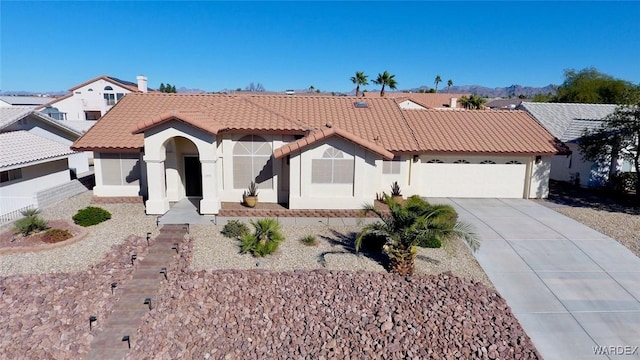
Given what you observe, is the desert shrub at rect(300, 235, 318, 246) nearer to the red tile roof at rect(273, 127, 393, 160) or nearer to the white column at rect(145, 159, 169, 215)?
the red tile roof at rect(273, 127, 393, 160)

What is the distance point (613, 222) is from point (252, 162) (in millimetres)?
16849

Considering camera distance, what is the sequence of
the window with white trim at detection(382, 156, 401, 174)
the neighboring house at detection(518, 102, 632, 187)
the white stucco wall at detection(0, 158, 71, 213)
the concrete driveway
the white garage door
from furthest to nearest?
the neighboring house at detection(518, 102, 632, 187) → the white garage door → the window with white trim at detection(382, 156, 401, 174) → the white stucco wall at detection(0, 158, 71, 213) → the concrete driveway

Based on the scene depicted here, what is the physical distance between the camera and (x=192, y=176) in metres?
20.0

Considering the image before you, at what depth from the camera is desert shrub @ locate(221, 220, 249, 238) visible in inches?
602

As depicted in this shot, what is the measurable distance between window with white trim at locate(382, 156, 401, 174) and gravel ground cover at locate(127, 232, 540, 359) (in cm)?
892

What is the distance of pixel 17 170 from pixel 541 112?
3366 cm

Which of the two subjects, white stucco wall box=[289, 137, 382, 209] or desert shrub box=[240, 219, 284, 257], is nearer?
desert shrub box=[240, 219, 284, 257]

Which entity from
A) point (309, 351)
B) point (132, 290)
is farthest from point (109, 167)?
point (309, 351)

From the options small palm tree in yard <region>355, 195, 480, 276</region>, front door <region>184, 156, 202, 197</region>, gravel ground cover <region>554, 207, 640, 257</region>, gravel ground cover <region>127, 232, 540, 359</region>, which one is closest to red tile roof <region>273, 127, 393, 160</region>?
small palm tree in yard <region>355, 195, 480, 276</region>

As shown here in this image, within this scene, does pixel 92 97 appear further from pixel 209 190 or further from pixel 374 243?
pixel 374 243

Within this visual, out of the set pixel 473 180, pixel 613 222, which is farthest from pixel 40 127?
pixel 613 222

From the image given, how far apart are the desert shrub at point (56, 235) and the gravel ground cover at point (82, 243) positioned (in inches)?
19.2

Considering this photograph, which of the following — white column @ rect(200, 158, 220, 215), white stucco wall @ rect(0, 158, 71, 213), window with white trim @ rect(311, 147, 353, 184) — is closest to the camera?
white column @ rect(200, 158, 220, 215)

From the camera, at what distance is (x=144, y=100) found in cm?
2248
